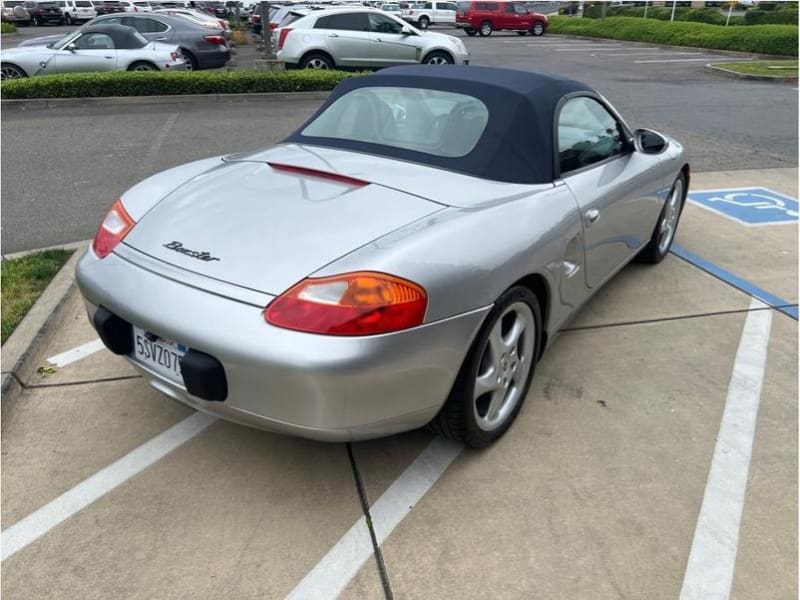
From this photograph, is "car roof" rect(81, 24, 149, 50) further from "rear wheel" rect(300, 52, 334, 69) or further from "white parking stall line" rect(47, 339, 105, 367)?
"white parking stall line" rect(47, 339, 105, 367)

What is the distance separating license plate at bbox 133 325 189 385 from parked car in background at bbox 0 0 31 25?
145 feet

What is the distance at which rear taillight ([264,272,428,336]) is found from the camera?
6.76 feet

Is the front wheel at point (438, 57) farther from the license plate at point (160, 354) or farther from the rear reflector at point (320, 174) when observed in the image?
the license plate at point (160, 354)

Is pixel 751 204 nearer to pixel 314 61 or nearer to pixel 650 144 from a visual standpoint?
pixel 650 144

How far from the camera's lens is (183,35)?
14.9 metres

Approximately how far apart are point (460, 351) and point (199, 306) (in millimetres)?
903

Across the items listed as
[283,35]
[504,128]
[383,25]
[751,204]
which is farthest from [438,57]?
[504,128]

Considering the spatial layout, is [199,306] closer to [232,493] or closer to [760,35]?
[232,493]

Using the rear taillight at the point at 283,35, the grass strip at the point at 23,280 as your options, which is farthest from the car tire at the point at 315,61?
the grass strip at the point at 23,280

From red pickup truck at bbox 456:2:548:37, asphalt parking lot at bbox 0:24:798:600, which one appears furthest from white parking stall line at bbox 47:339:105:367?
red pickup truck at bbox 456:2:548:37

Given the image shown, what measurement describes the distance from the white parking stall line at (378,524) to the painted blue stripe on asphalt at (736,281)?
263 centimetres

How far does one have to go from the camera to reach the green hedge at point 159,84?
35.0 ft

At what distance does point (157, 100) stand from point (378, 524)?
1061cm

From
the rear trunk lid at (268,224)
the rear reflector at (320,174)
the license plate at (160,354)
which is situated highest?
the rear reflector at (320,174)
